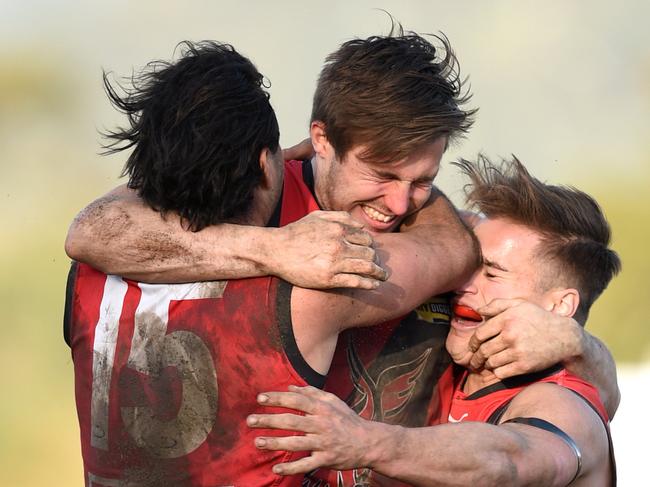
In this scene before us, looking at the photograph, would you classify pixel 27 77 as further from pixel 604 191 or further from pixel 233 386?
pixel 233 386

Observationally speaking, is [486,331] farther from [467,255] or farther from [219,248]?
[219,248]

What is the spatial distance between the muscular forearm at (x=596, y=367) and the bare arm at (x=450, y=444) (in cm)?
23

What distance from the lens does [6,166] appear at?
41.2ft

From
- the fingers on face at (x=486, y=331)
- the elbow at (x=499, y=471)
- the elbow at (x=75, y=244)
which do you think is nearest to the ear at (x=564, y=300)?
the fingers on face at (x=486, y=331)

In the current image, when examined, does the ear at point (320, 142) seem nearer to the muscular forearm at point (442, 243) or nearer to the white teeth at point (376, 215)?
the white teeth at point (376, 215)

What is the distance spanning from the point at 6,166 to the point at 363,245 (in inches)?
395

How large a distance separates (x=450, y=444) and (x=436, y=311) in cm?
94

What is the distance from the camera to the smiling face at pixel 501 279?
13.6ft

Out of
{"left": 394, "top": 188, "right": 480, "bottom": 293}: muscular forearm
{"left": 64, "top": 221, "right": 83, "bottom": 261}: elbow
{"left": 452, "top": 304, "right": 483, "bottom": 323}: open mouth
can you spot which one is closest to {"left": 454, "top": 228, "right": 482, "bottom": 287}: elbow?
{"left": 394, "top": 188, "right": 480, "bottom": 293}: muscular forearm

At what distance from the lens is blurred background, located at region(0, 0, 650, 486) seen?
39.3 ft

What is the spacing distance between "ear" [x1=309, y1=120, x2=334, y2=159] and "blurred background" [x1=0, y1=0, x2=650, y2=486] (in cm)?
692

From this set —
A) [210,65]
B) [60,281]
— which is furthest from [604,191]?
[210,65]

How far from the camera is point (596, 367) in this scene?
163 inches

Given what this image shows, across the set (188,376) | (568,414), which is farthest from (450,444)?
(188,376)
